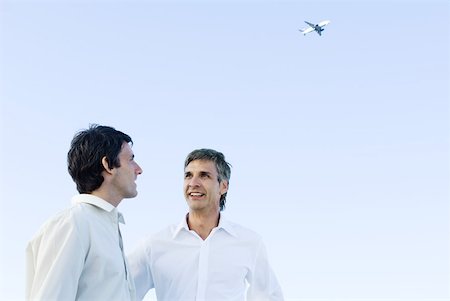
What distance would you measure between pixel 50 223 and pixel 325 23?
44.3 m

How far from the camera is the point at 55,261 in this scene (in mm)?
4672

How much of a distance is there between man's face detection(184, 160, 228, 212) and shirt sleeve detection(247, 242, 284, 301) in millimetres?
723

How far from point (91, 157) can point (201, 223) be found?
2.15 meters

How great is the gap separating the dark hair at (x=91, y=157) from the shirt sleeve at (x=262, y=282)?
247 cm

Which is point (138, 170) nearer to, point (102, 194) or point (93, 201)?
point (102, 194)

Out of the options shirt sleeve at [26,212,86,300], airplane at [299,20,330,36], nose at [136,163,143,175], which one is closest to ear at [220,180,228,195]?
nose at [136,163,143,175]

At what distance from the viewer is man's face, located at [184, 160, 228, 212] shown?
7.14 m

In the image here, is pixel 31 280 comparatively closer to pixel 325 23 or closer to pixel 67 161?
pixel 67 161

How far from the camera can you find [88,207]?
5211 millimetres

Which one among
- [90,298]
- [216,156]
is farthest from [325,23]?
[90,298]

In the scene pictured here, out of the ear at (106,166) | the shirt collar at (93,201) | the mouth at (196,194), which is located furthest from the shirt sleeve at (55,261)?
the mouth at (196,194)

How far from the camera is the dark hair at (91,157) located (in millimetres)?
5367

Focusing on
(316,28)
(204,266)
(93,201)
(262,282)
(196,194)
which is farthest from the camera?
(316,28)

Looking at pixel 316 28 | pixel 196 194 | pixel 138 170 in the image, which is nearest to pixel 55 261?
pixel 138 170
